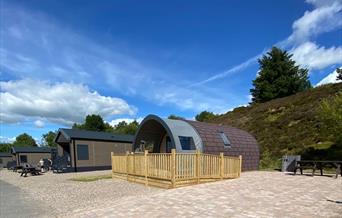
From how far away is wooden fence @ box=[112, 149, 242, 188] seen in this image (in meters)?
13.1

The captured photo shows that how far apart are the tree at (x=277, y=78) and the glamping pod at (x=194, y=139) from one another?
30259 mm

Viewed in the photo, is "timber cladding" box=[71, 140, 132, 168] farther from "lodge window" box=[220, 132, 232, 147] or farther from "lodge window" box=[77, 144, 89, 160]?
"lodge window" box=[220, 132, 232, 147]

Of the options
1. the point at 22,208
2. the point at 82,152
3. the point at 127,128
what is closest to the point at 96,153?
the point at 82,152

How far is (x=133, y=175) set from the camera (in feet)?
53.2

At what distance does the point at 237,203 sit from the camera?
9016 millimetres

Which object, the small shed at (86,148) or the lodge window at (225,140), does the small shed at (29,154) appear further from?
the lodge window at (225,140)

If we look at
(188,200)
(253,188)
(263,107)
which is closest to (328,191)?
(253,188)

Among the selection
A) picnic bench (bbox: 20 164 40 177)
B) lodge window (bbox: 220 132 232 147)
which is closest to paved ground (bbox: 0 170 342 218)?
lodge window (bbox: 220 132 232 147)

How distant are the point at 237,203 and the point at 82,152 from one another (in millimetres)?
22923

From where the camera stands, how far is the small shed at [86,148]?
28969mm

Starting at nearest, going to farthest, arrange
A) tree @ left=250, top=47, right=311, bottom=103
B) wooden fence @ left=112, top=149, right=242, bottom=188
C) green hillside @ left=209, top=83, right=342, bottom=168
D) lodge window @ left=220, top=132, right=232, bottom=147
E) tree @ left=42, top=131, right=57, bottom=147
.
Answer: wooden fence @ left=112, top=149, right=242, bottom=188
lodge window @ left=220, top=132, right=232, bottom=147
green hillside @ left=209, top=83, right=342, bottom=168
tree @ left=250, top=47, right=311, bottom=103
tree @ left=42, top=131, right=57, bottom=147

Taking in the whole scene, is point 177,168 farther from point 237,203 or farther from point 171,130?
point 237,203

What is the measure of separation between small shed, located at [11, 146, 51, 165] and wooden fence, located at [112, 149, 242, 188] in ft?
104

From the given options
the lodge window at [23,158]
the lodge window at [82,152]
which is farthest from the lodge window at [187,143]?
the lodge window at [23,158]
